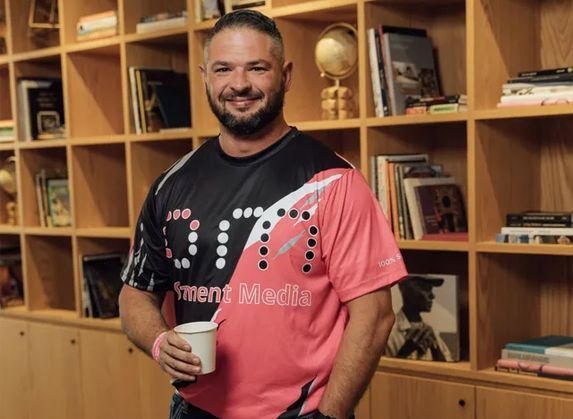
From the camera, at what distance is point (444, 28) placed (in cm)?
297

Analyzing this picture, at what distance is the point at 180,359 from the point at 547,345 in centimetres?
125

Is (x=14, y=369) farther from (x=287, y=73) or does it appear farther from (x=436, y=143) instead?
(x=287, y=73)

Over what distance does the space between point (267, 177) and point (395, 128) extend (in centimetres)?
108

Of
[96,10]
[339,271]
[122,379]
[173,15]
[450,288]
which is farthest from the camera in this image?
[96,10]

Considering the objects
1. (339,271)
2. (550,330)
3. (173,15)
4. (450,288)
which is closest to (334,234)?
(339,271)

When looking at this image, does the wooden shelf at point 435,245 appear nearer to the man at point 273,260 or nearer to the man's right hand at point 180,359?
the man at point 273,260

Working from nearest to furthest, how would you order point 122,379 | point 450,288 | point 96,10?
point 450,288, point 122,379, point 96,10

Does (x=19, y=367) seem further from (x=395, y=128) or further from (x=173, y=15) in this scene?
(x=395, y=128)

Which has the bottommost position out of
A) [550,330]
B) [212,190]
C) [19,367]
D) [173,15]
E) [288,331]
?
[19,367]

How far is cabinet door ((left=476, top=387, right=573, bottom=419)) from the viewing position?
2432mm

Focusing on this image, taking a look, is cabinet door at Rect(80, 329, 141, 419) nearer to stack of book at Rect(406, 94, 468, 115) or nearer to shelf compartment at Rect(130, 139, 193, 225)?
shelf compartment at Rect(130, 139, 193, 225)

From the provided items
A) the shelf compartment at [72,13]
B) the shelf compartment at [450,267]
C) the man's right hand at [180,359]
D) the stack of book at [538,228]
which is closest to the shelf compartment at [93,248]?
the shelf compartment at [72,13]

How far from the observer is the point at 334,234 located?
6.03ft

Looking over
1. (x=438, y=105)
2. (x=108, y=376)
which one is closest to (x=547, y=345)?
(x=438, y=105)
